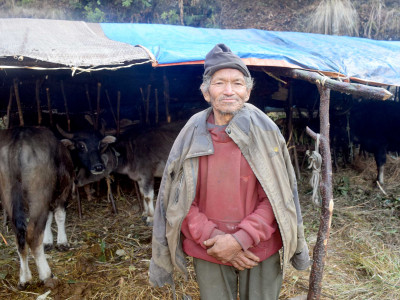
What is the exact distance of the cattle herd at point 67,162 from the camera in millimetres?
3924

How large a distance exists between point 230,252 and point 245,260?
5.8 inches

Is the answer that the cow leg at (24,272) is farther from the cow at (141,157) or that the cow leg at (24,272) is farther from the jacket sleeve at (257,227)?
the jacket sleeve at (257,227)

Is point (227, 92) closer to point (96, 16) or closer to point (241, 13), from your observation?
point (96, 16)

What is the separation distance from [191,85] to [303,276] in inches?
186

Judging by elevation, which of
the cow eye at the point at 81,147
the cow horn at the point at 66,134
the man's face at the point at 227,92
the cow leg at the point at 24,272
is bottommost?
the cow leg at the point at 24,272

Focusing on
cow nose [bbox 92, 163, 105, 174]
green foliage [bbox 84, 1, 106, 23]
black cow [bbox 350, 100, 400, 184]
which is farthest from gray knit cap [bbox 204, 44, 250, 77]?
green foliage [bbox 84, 1, 106, 23]

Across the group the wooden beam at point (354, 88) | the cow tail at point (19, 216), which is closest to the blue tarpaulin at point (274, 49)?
the wooden beam at point (354, 88)

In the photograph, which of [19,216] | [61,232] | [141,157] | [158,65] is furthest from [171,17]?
[19,216]

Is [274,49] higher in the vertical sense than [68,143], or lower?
higher

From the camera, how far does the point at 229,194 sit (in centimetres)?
221

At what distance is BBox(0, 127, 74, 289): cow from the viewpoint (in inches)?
152

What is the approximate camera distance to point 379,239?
5.12 metres

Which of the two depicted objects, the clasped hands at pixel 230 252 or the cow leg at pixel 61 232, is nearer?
the clasped hands at pixel 230 252

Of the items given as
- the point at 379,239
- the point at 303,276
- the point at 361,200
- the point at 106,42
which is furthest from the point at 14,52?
the point at 361,200
